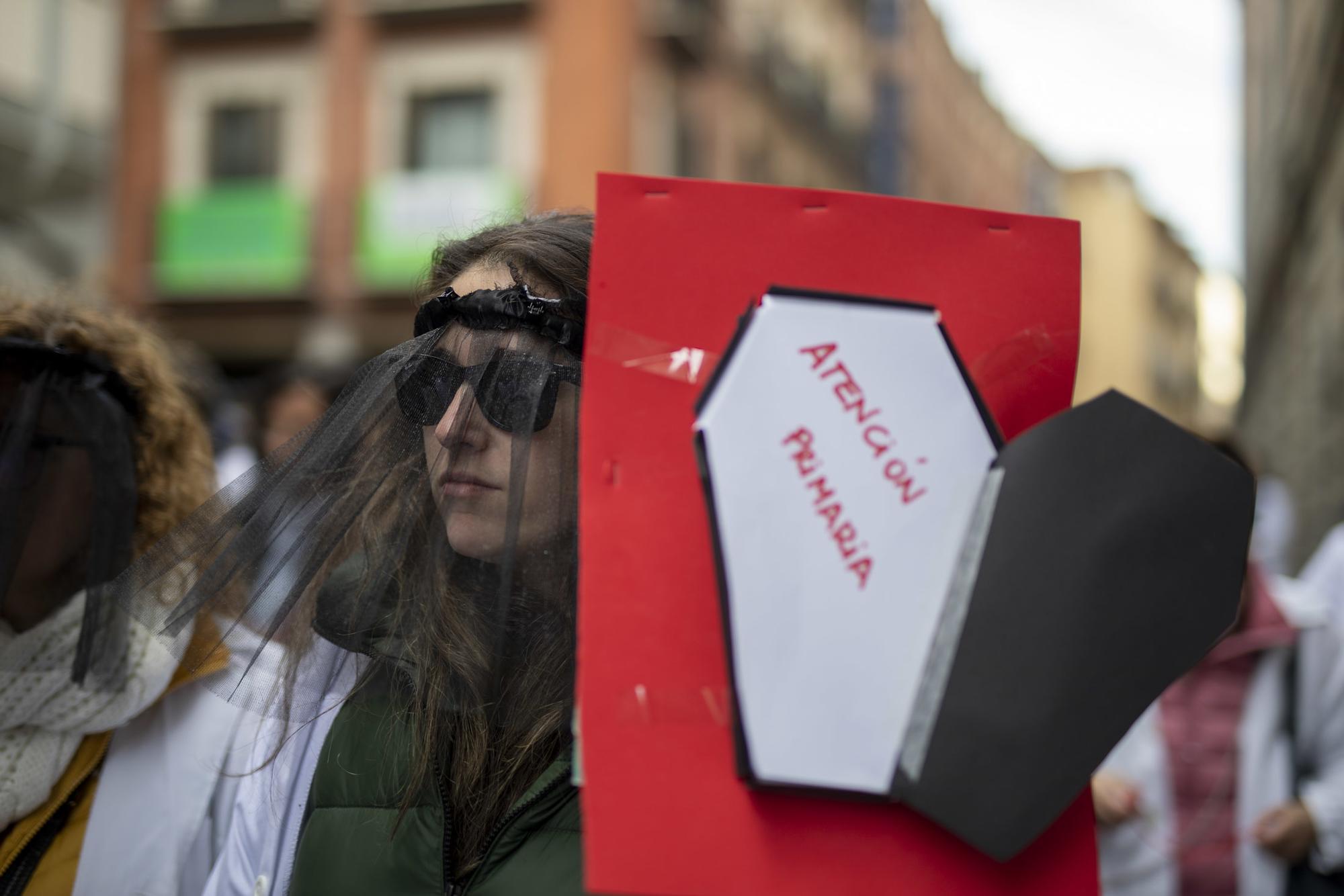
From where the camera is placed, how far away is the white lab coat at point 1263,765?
264 cm

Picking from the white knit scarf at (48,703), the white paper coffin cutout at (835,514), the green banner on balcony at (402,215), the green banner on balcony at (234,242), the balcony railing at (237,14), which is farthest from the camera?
the balcony railing at (237,14)

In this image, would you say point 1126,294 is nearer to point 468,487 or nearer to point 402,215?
point 402,215

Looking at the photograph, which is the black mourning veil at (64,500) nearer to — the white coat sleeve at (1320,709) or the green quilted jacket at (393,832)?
the green quilted jacket at (393,832)

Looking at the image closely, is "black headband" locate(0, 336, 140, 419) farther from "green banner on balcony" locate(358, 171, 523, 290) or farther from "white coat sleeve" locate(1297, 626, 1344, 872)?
"green banner on balcony" locate(358, 171, 523, 290)

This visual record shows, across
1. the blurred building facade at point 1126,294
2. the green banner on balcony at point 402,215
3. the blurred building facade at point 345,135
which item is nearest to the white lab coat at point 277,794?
the blurred building facade at point 345,135

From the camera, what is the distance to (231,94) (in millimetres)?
15562

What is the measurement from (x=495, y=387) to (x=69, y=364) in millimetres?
806

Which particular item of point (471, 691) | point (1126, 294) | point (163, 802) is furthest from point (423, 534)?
point (1126, 294)

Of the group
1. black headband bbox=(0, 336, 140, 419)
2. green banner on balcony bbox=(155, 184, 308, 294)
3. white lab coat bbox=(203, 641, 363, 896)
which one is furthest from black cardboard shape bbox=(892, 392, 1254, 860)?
green banner on balcony bbox=(155, 184, 308, 294)

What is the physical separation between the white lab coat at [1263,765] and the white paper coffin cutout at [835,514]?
6.03 feet

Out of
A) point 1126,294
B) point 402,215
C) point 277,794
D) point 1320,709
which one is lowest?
point 1320,709

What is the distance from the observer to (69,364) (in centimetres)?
181

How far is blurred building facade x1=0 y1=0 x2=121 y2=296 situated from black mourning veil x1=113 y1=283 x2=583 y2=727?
1114 cm

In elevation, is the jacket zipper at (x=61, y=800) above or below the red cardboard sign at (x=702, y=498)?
below
